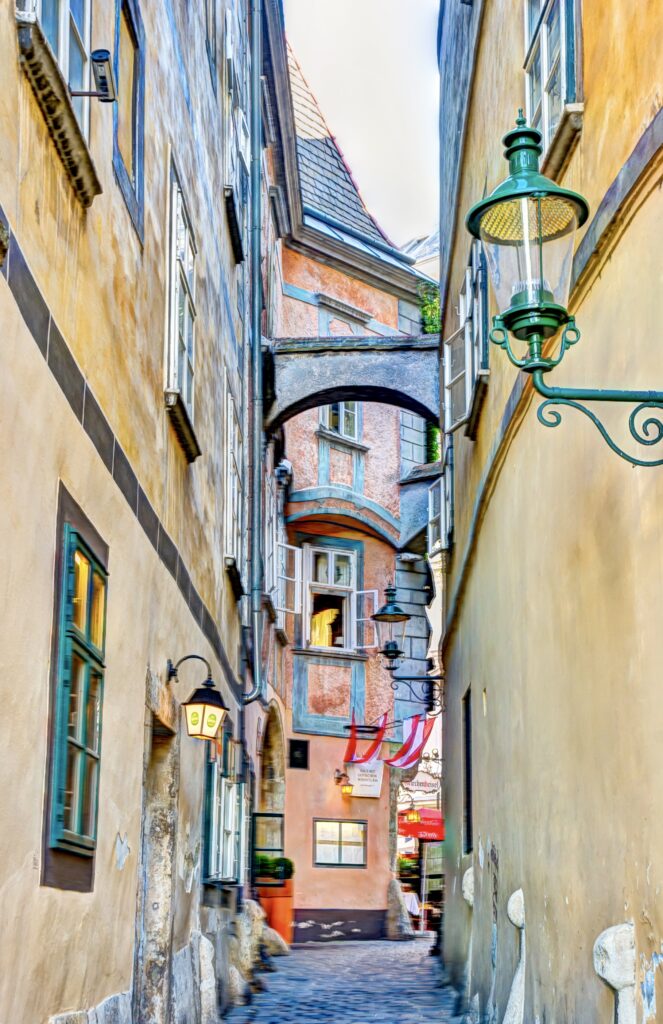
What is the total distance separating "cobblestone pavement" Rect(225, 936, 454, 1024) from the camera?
33.7ft

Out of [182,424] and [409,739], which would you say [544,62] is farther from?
[409,739]

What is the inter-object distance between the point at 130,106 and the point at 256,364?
28.6ft

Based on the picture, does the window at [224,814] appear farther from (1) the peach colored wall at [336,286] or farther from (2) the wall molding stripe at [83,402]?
(1) the peach colored wall at [336,286]

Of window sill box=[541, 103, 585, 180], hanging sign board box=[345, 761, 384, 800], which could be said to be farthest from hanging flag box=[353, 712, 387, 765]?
window sill box=[541, 103, 585, 180]

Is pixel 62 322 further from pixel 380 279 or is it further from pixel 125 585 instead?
pixel 380 279

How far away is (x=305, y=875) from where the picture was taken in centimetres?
2147

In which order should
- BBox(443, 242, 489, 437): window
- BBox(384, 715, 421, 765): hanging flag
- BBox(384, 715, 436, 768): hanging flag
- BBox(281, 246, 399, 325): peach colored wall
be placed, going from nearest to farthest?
BBox(443, 242, 489, 437): window
BBox(384, 715, 421, 765): hanging flag
BBox(384, 715, 436, 768): hanging flag
BBox(281, 246, 399, 325): peach colored wall

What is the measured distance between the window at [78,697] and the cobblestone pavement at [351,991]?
5.24 meters

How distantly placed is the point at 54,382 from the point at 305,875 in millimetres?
17844

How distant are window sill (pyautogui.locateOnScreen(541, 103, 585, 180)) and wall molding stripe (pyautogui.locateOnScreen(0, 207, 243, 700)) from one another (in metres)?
2.18

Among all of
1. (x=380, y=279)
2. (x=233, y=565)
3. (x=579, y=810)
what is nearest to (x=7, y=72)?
(x=579, y=810)

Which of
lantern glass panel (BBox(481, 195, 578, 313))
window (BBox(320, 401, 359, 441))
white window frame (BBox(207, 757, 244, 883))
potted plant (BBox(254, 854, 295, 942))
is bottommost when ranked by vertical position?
potted plant (BBox(254, 854, 295, 942))

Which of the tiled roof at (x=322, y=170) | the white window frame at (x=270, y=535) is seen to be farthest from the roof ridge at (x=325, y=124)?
the white window frame at (x=270, y=535)

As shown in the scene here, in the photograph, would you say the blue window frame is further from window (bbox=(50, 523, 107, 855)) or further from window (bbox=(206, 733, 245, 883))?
window (bbox=(206, 733, 245, 883))
